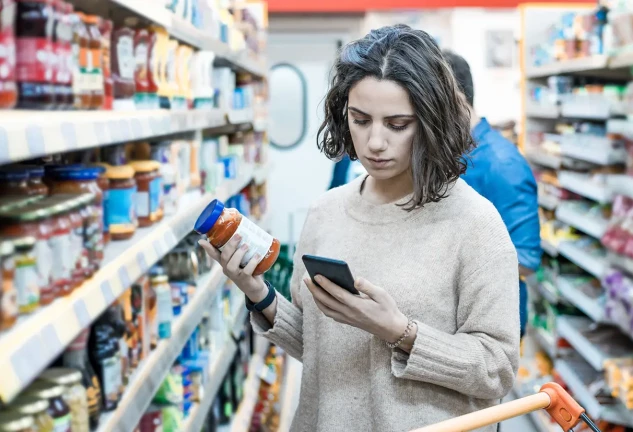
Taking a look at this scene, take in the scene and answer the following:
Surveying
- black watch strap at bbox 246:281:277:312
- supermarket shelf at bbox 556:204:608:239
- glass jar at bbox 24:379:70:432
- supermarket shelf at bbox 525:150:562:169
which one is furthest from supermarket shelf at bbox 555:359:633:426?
glass jar at bbox 24:379:70:432

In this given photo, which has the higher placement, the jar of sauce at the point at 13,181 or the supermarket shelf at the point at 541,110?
the supermarket shelf at the point at 541,110

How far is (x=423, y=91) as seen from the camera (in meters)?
1.63

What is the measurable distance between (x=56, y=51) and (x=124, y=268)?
541 mm

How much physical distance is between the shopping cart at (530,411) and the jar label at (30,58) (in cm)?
91

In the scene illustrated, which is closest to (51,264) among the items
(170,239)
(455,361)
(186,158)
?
(455,361)

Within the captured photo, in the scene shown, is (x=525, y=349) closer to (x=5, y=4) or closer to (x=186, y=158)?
(x=186, y=158)

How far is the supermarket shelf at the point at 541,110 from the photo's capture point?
18.7 feet

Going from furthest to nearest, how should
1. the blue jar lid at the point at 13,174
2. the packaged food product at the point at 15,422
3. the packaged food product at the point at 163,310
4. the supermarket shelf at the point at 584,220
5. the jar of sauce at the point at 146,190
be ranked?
1. the supermarket shelf at the point at 584,220
2. the packaged food product at the point at 163,310
3. the jar of sauce at the point at 146,190
4. the blue jar lid at the point at 13,174
5. the packaged food product at the point at 15,422

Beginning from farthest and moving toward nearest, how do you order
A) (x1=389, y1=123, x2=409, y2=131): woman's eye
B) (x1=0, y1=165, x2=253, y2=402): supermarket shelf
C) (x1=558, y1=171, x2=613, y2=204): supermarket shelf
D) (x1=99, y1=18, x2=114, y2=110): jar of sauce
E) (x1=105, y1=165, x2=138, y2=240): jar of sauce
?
(x1=558, y1=171, x2=613, y2=204): supermarket shelf < (x1=105, y1=165, x2=138, y2=240): jar of sauce < (x1=99, y1=18, x2=114, y2=110): jar of sauce < (x1=389, y1=123, x2=409, y2=131): woman's eye < (x1=0, y1=165, x2=253, y2=402): supermarket shelf

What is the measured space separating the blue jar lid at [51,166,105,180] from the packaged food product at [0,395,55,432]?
490 millimetres

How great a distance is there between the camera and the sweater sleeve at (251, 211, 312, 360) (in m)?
1.87

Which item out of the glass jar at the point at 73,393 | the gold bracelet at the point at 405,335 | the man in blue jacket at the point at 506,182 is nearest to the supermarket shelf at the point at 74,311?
the glass jar at the point at 73,393

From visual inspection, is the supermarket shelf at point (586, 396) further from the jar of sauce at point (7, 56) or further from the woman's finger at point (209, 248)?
the jar of sauce at point (7, 56)

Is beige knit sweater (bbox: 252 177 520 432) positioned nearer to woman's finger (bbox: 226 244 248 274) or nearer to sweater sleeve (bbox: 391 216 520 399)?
sweater sleeve (bbox: 391 216 520 399)
